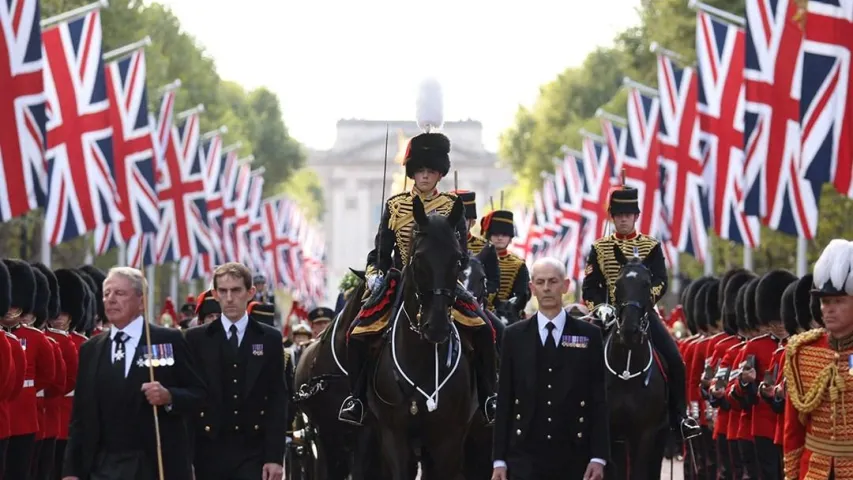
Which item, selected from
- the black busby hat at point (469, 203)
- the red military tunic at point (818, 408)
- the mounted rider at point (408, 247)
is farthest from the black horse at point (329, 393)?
the red military tunic at point (818, 408)

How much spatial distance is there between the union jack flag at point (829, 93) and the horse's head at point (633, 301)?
10125 mm

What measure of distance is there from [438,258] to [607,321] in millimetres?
2943

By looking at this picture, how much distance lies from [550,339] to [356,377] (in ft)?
8.18

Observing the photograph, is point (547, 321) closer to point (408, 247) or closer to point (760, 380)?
point (408, 247)

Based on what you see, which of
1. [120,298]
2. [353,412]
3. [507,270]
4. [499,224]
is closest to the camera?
[120,298]

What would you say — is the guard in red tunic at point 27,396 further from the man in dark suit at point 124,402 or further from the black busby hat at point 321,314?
the black busby hat at point 321,314

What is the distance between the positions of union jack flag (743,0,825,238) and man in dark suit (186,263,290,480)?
49.6 ft

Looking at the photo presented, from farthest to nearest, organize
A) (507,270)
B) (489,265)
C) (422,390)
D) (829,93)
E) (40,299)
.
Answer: (829,93)
(507,270)
(40,299)
(489,265)
(422,390)

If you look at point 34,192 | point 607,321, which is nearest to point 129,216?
point 34,192

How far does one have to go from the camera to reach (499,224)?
65.3 ft

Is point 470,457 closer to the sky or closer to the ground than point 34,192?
closer to the ground

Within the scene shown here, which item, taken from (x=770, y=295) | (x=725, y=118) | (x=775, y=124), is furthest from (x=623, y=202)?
(x=725, y=118)

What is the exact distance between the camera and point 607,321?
1541cm

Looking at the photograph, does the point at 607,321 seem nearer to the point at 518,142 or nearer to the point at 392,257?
the point at 392,257
